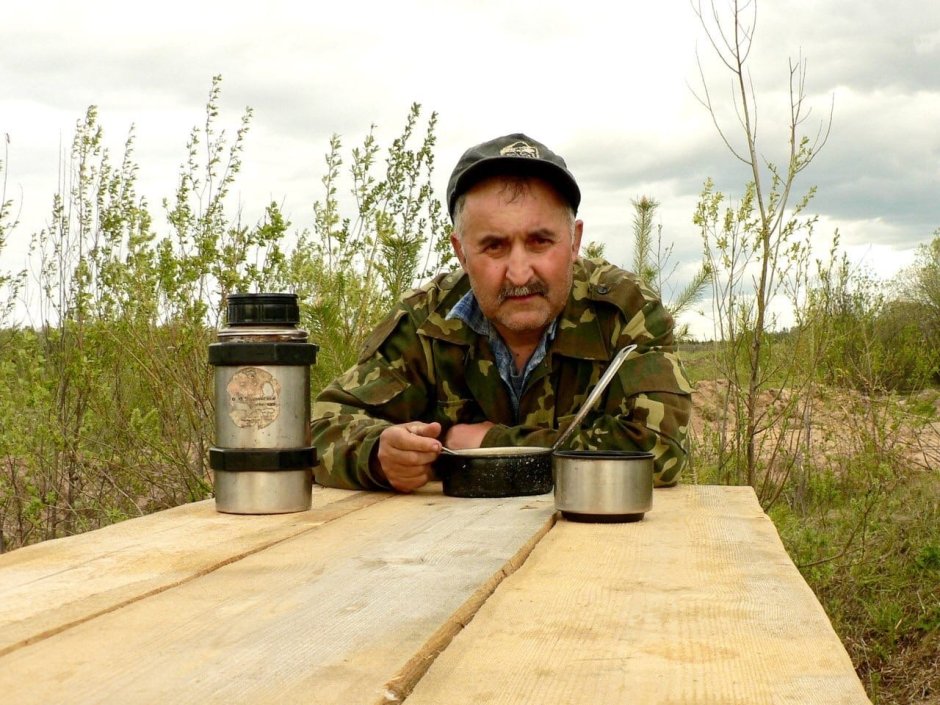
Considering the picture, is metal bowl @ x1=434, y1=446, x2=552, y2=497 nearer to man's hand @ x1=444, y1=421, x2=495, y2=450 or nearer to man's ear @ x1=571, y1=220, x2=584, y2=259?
man's hand @ x1=444, y1=421, x2=495, y2=450

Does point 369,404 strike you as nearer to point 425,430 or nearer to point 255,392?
point 425,430

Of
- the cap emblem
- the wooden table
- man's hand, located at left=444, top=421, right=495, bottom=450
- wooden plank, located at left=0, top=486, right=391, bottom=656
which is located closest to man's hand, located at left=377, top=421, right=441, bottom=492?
wooden plank, located at left=0, top=486, right=391, bottom=656

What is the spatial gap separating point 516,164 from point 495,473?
2.63ft

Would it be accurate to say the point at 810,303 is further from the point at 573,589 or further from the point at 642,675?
the point at 642,675

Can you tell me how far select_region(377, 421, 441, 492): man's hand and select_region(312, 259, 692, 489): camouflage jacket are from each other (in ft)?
0.72

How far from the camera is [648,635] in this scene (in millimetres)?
1112

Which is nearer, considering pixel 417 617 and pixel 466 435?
pixel 417 617

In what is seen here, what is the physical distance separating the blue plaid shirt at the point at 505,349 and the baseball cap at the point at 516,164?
0.33 metres

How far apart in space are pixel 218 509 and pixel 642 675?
4.12 feet

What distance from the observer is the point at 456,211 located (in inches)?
110

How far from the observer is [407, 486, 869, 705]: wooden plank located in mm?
931

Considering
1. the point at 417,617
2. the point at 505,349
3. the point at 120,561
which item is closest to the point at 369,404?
the point at 505,349

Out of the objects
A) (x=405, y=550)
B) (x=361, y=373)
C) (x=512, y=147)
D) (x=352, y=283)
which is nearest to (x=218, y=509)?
(x=405, y=550)

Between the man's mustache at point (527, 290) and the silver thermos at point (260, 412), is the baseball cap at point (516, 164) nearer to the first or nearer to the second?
the man's mustache at point (527, 290)
